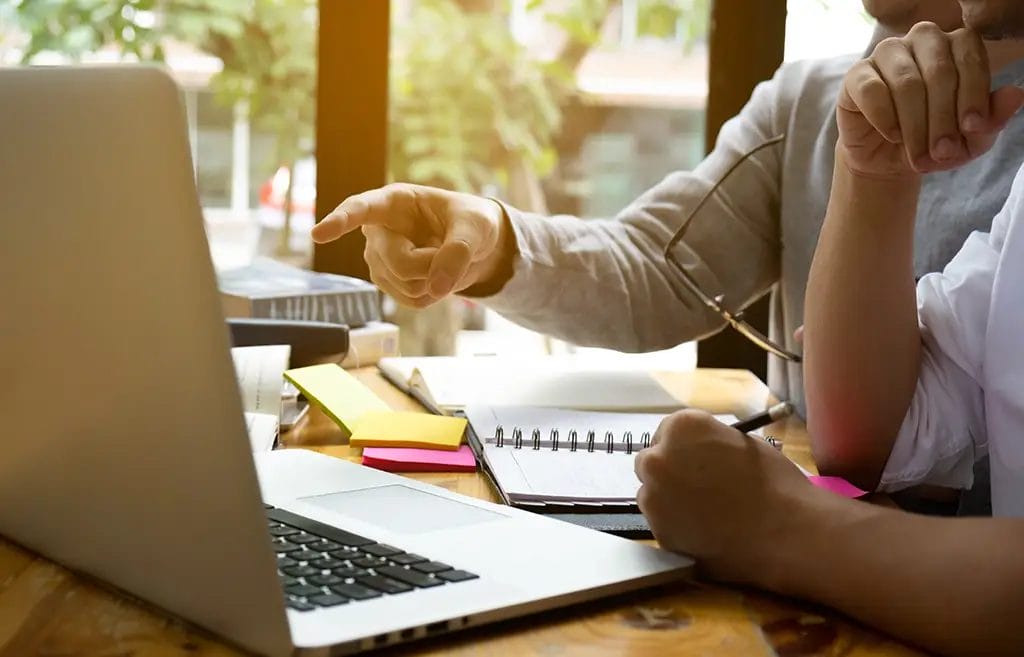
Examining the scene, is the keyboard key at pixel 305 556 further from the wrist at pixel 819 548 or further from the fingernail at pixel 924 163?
the fingernail at pixel 924 163

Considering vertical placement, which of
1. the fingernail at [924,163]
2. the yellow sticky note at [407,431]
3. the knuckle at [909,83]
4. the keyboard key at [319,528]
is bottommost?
the yellow sticky note at [407,431]

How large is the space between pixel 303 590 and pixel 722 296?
1078 mm

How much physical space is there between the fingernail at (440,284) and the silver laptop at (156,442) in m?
0.44

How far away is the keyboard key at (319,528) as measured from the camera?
67 cm

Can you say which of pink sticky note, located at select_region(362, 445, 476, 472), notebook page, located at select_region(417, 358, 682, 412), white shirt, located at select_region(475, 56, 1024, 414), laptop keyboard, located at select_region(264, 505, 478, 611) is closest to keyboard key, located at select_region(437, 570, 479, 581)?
laptop keyboard, located at select_region(264, 505, 478, 611)

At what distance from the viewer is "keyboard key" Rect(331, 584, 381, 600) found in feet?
1.88

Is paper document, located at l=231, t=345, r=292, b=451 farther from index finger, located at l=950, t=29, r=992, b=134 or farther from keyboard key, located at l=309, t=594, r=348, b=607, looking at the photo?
index finger, located at l=950, t=29, r=992, b=134

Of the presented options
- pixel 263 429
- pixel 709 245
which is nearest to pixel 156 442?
pixel 263 429

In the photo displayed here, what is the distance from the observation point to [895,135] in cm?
84

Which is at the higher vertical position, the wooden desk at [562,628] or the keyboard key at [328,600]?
the keyboard key at [328,600]

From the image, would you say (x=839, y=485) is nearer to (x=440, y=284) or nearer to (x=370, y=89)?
(x=440, y=284)

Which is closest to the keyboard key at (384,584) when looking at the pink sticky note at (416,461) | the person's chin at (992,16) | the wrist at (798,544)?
the wrist at (798,544)

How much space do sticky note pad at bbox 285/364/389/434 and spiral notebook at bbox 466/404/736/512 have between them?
0.10m

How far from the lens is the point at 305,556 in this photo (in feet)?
2.08
